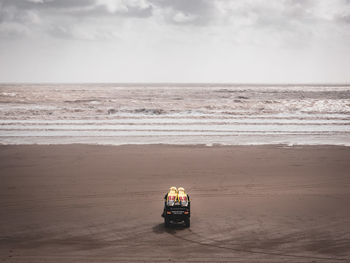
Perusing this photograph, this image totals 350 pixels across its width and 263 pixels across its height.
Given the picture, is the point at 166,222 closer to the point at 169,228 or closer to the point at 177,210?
the point at 169,228

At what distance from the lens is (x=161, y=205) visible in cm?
794

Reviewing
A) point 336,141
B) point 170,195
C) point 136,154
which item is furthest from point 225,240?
point 336,141

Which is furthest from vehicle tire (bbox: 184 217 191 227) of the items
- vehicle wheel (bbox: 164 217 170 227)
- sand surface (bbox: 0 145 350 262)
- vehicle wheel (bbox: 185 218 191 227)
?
vehicle wheel (bbox: 164 217 170 227)

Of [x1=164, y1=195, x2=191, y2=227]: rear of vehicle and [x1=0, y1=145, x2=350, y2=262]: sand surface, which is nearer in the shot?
[x1=0, y1=145, x2=350, y2=262]: sand surface

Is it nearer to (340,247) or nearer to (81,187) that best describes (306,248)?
(340,247)

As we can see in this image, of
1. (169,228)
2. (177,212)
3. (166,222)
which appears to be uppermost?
(177,212)

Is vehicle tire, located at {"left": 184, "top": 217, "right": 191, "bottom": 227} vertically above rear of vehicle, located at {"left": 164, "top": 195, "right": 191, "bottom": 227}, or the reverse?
rear of vehicle, located at {"left": 164, "top": 195, "right": 191, "bottom": 227}

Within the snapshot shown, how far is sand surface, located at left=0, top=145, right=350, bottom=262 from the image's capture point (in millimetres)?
5676

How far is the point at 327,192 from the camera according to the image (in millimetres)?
8859

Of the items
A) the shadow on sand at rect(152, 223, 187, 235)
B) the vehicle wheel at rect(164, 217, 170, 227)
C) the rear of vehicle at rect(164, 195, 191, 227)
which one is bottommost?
the shadow on sand at rect(152, 223, 187, 235)

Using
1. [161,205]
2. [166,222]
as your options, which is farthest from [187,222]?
[161,205]

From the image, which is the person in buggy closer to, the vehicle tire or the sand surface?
the vehicle tire

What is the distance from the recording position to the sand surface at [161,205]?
18.6ft

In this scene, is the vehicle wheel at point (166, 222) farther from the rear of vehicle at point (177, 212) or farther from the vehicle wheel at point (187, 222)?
the vehicle wheel at point (187, 222)
